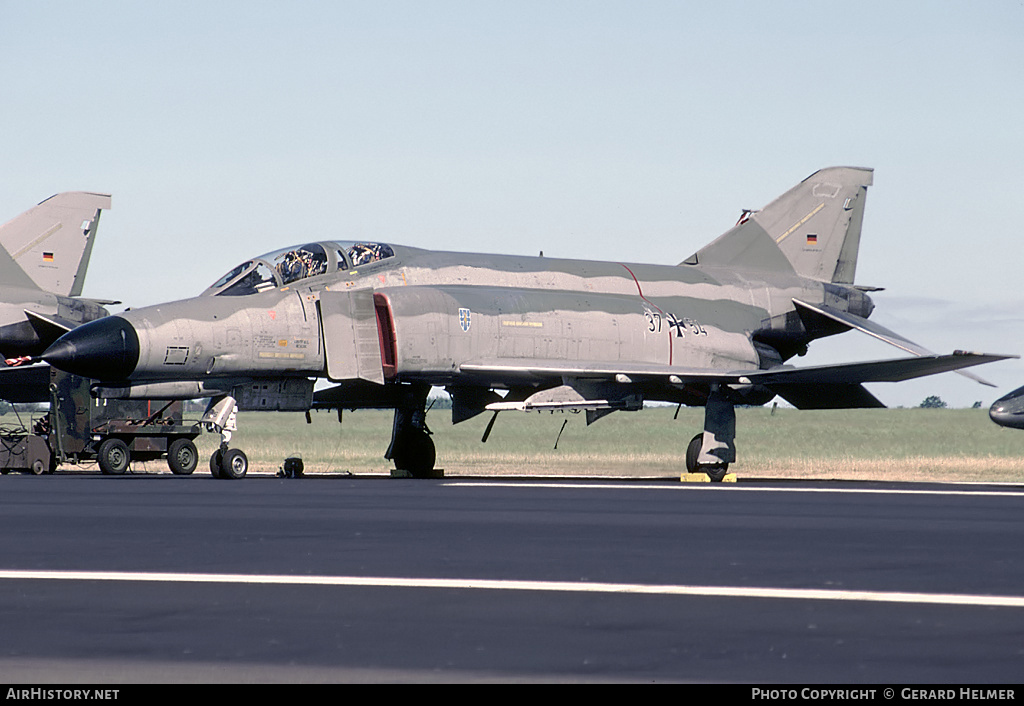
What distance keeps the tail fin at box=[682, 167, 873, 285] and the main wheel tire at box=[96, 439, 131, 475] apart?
10.9 m

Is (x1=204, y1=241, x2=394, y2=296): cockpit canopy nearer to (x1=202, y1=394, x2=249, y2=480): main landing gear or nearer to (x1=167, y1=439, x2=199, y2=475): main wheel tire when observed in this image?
(x1=202, y1=394, x2=249, y2=480): main landing gear

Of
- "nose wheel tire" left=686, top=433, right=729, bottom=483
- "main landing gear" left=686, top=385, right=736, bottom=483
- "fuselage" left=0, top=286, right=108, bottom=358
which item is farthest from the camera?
"fuselage" left=0, top=286, right=108, bottom=358

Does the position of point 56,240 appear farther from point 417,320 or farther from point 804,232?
point 804,232

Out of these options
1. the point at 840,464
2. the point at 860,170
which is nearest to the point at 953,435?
the point at 840,464

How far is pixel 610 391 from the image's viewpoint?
2131cm

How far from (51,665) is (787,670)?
2.75m

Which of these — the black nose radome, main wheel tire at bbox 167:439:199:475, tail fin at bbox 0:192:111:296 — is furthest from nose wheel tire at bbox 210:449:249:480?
tail fin at bbox 0:192:111:296

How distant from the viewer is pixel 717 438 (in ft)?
70.8

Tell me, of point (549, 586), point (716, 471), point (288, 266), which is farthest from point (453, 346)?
point (549, 586)

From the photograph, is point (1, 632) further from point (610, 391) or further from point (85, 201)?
point (85, 201)

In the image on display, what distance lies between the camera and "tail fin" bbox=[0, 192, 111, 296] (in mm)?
31406

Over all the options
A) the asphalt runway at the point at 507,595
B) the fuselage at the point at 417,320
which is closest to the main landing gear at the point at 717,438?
the fuselage at the point at 417,320

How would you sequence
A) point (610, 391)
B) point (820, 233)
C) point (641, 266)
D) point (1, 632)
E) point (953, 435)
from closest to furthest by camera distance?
point (1, 632)
point (610, 391)
point (641, 266)
point (820, 233)
point (953, 435)

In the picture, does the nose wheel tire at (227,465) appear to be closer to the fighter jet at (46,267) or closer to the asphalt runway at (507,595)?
the asphalt runway at (507,595)
